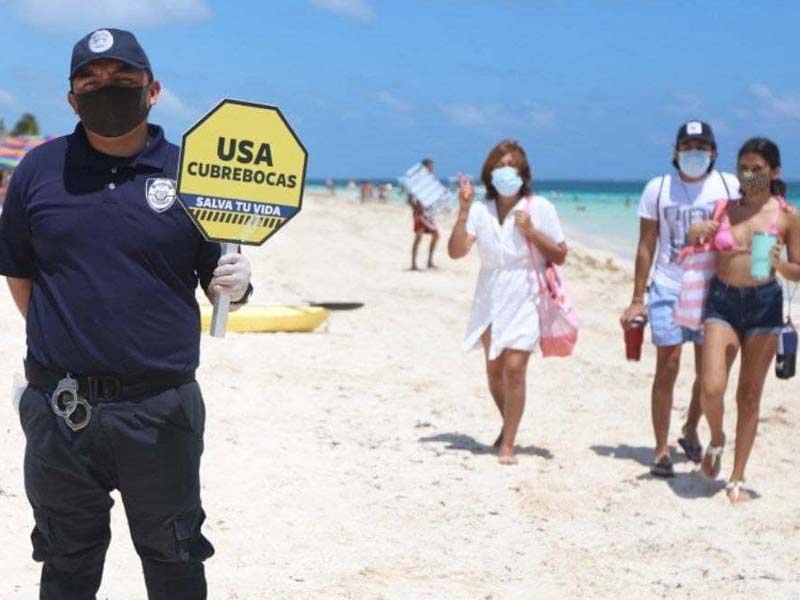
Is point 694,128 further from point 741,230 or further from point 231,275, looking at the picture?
point 231,275

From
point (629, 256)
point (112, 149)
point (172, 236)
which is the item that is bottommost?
point (629, 256)

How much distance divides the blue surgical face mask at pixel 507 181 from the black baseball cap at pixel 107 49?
371 cm

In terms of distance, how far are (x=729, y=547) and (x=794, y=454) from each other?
6.94ft

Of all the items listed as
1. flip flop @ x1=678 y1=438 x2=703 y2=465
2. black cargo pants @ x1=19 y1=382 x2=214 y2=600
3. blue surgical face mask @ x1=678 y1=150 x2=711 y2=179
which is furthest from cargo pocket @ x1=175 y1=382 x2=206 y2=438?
flip flop @ x1=678 y1=438 x2=703 y2=465

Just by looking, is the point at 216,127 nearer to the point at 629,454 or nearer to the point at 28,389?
the point at 28,389

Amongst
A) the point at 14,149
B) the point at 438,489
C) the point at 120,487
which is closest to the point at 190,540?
the point at 120,487

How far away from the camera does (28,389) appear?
3.29m

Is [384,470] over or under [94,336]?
under

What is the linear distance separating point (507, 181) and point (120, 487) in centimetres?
385

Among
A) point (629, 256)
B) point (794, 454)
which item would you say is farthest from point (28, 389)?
point (629, 256)

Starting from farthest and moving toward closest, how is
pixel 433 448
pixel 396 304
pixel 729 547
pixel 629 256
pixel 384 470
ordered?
pixel 629 256 → pixel 396 304 → pixel 433 448 → pixel 384 470 → pixel 729 547

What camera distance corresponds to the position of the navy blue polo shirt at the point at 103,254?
3133 millimetres

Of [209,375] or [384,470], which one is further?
[209,375]

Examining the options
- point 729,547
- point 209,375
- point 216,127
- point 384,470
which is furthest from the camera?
point 209,375
